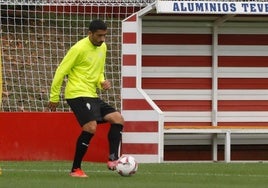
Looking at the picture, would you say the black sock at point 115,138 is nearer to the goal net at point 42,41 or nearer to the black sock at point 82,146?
the black sock at point 82,146

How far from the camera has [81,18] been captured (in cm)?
1661

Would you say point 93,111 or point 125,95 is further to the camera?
point 125,95

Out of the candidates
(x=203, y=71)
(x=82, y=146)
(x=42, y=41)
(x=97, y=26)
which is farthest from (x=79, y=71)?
(x=42, y=41)

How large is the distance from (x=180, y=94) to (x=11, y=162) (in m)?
3.26

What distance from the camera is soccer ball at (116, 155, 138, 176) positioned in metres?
10.8

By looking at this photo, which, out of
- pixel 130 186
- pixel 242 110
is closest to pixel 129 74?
pixel 242 110

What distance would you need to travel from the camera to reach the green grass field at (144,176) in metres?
9.93

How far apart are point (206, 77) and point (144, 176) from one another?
490 centimetres

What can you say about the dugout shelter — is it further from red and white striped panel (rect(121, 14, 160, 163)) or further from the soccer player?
the soccer player

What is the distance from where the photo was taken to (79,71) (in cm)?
1117

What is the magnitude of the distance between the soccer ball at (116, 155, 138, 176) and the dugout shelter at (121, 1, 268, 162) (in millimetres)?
4078

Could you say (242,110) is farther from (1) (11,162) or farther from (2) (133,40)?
(1) (11,162)

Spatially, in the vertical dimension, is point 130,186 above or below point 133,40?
below

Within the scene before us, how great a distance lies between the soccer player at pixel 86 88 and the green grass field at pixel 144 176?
0.39m
